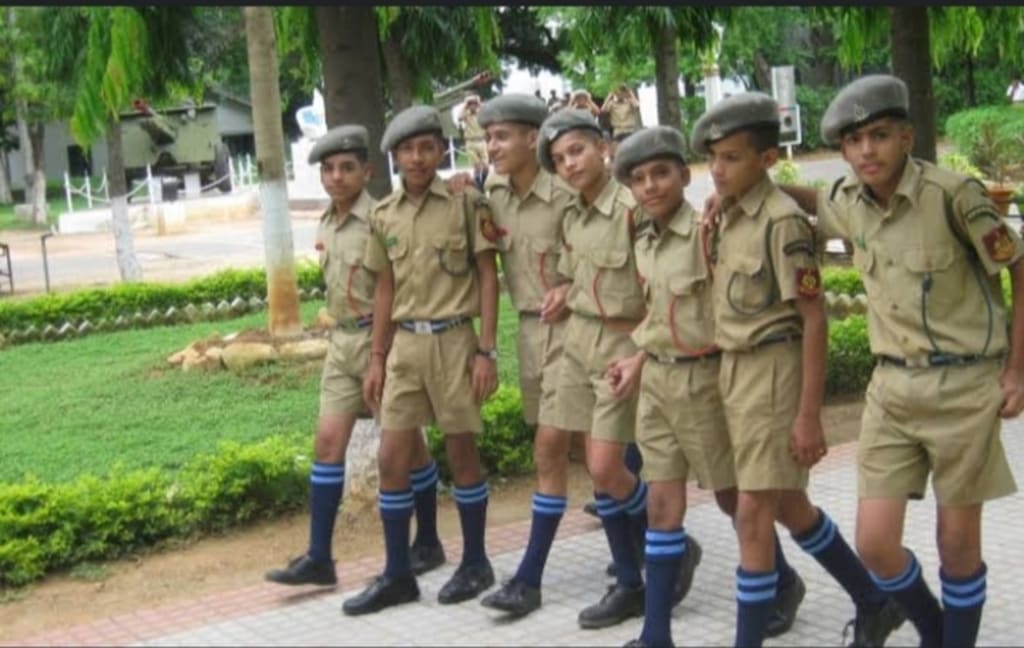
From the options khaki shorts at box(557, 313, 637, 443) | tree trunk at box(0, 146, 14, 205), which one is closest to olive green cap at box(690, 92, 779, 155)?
khaki shorts at box(557, 313, 637, 443)

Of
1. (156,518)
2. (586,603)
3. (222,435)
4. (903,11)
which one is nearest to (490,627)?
(586,603)

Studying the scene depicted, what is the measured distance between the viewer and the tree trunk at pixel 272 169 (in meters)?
10.1

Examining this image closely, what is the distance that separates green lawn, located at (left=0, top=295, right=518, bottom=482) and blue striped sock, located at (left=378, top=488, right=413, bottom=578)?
3.00m

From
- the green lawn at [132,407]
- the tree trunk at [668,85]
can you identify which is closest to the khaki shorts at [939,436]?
the green lawn at [132,407]

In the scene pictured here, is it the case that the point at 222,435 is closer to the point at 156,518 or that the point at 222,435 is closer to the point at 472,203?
the point at 156,518

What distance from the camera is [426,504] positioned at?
5.98 meters

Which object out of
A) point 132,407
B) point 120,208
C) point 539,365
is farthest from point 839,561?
point 120,208

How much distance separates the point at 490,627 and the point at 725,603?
823mm

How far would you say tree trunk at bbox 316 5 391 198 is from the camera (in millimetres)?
7299

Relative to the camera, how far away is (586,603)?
5.41 meters

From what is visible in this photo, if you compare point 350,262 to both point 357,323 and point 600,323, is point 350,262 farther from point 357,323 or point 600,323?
point 600,323

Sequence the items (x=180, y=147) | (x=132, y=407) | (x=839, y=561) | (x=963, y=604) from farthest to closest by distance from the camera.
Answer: (x=180, y=147) → (x=132, y=407) → (x=839, y=561) → (x=963, y=604)

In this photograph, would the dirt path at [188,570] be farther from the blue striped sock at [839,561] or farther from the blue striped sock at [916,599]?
the blue striped sock at [916,599]

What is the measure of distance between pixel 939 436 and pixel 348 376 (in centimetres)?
234
